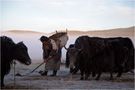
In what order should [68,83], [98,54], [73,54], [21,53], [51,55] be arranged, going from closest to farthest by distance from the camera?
[21,53] → [68,83] → [73,54] → [98,54] → [51,55]

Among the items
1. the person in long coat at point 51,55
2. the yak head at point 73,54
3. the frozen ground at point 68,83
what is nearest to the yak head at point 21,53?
the frozen ground at point 68,83

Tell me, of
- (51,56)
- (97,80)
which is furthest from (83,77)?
(51,56)

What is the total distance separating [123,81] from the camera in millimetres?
18500

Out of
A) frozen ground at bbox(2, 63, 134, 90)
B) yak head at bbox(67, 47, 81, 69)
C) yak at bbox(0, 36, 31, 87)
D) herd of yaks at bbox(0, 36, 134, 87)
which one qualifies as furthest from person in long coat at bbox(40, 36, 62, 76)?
yak at bbox(0, 36, 31, 87)

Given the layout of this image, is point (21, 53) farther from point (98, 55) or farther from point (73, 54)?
point (98, 55)

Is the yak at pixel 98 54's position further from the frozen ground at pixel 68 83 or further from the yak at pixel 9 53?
the yak at pixel 9 53

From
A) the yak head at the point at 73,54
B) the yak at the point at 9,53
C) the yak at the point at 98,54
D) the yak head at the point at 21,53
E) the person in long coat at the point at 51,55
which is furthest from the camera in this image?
the person in long coat at the point at 51,55

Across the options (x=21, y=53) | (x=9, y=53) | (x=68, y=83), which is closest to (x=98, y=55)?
(x=68, y=83)

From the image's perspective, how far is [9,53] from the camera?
1565 centimetres

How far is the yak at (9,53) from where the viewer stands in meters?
15.4

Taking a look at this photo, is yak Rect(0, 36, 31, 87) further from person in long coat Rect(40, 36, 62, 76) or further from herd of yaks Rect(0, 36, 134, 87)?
person in long coat Rect(40, 36, 62, 76)

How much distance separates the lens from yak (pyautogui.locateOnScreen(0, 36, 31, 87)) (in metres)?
15.4

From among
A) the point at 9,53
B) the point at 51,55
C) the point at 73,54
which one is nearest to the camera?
the point at 9,53

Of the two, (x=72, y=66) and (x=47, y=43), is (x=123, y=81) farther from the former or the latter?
(x=47, y=43)
